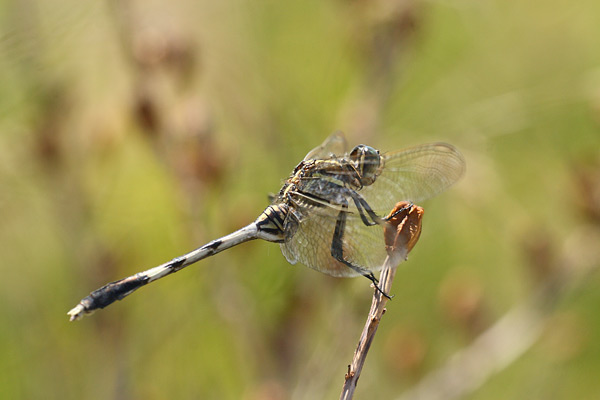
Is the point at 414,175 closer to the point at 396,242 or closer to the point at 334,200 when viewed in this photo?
the point at 334,200

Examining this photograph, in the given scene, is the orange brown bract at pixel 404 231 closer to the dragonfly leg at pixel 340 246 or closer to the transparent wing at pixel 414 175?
the dragonfly leg at pixel 340 246

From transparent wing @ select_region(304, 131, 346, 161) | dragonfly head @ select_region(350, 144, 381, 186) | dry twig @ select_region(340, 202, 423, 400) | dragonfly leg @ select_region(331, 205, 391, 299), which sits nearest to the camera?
dry twig @ select_region(340, 202, 423, 400)

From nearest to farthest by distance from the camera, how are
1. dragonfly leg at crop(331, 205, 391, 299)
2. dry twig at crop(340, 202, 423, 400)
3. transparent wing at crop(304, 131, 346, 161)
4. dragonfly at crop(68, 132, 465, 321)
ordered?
dry twig at crop(340, 202, 423, 400) → dragonfly leg at crop(331, 205, 391, 299) → dragonfly at crop(68, 132, 465, 321) → transparent wing at crop(304, 131, 346, 161)

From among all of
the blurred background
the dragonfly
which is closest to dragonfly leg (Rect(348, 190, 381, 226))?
the dragonfly

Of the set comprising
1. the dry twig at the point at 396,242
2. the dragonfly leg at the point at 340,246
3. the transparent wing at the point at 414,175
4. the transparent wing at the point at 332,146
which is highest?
the transparent wing at the point at 332,146

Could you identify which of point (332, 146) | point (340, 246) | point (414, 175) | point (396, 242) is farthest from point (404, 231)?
point (332, 146)

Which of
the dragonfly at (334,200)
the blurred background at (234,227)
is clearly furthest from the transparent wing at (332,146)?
the blurred background at (234,227)

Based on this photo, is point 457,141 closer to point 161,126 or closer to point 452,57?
point 161,126

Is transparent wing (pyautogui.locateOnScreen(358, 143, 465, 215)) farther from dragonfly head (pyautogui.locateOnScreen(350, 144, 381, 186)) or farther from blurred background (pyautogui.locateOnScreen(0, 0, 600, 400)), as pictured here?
blurred background (pyautogui.locateOnScreen(0, 0, 600, 400))

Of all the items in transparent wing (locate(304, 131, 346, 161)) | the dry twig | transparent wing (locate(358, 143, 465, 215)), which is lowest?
the dry twig
